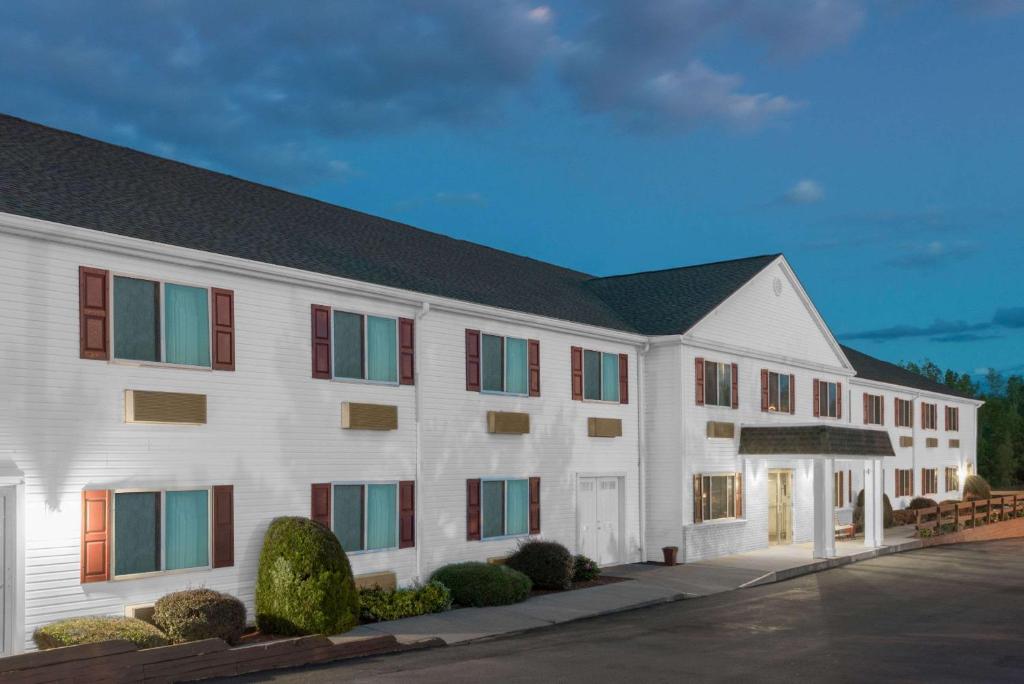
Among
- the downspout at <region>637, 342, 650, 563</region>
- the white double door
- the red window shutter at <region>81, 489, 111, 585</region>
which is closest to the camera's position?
the red window shutter at <region>81, 489, 111, 585</region>

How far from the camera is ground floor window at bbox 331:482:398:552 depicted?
20.2 meters

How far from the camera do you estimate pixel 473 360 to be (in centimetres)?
2370

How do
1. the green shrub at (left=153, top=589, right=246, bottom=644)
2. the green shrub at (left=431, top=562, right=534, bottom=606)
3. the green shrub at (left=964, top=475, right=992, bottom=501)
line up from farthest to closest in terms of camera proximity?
the green shrub at (left=964, top=475, right=992, bottom=501)
the green shrub at (left=431, top=562, right=534, bottom=606)
the green shrub at (left=153, top=589, right=246, bottom=644)

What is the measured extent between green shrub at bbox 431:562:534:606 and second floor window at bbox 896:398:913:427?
32.0m

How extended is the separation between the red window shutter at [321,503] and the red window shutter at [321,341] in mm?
2001

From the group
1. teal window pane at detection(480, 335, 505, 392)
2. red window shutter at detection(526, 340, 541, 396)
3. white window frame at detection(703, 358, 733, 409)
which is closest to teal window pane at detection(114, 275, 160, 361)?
teal window pane at detection(480, 335, 505, 392)

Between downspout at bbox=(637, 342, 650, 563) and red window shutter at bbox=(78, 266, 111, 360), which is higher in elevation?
red window shutter at bbox=(78, 266, 111, 360)

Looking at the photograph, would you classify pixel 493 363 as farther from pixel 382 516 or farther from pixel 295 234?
pixel 295 234

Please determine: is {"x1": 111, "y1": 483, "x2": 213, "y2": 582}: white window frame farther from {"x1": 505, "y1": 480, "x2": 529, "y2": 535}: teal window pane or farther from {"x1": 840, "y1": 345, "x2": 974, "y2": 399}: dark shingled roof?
{"x1": 840, "y1": 345, "x2": 974, "y2": 399}: dark shingled roof

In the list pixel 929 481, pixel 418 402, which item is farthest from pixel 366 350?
pixel 929 481

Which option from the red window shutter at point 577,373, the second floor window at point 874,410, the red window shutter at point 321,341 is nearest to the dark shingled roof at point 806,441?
the red window shutter at point 577,373

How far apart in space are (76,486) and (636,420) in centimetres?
1704

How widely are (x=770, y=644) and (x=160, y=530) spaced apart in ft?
31.4

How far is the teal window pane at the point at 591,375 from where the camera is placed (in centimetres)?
2777
